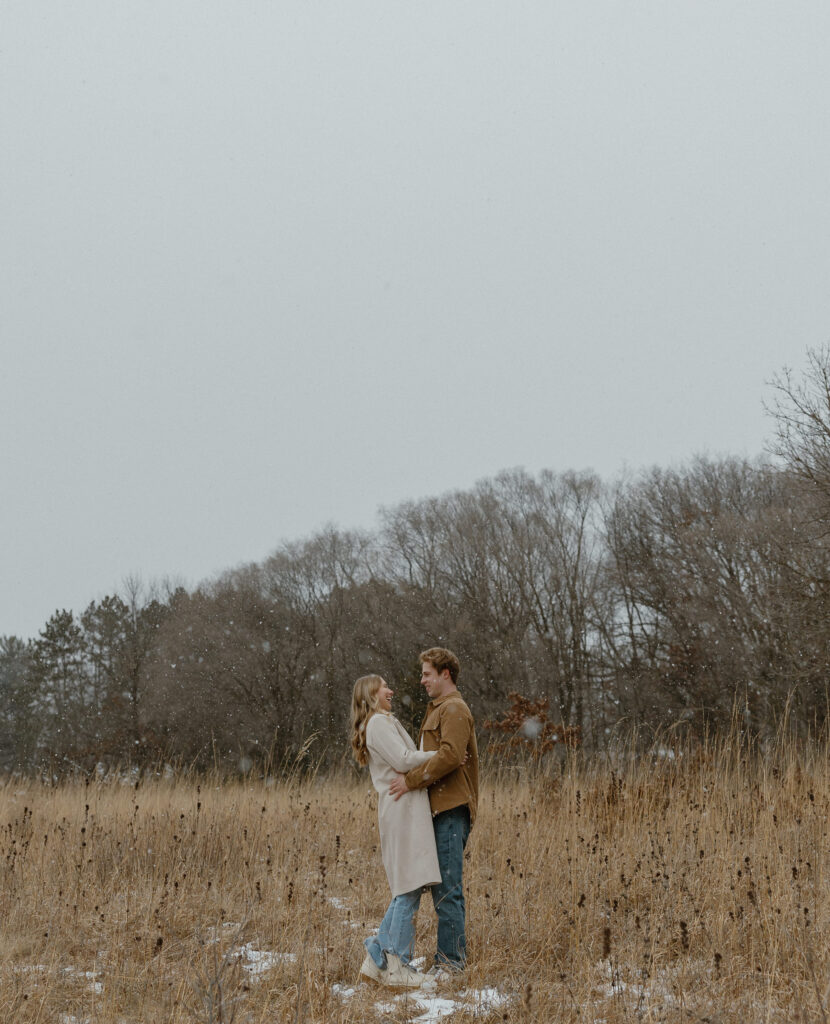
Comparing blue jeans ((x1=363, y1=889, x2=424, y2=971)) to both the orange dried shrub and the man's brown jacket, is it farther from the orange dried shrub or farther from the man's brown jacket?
the orange dried shrub

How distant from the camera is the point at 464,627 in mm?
31969

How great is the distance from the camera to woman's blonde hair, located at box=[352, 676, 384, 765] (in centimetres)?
494

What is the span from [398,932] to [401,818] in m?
0.55

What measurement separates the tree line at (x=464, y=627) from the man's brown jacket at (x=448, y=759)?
18031 mm

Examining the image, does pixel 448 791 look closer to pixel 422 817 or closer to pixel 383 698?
pixel 422 817

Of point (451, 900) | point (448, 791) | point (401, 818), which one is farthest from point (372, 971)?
point (448, 791)

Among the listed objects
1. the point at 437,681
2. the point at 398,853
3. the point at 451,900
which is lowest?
the point at 451,900

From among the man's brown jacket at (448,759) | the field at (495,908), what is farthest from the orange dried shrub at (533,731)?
the man's brown jacket at (448,759)

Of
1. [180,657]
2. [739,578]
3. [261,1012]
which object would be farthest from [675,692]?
[261,1012]

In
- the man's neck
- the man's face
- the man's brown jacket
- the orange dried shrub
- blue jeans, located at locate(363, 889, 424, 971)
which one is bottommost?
blue jeans, located at locate(363, 889, 424, 971)

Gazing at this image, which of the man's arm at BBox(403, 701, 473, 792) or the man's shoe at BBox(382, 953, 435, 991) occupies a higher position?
the man's arm at BBox(403, 701, 473, 792)

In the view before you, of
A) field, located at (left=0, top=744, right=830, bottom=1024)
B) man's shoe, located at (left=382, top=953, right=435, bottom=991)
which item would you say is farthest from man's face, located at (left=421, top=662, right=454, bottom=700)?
man's shoe, located at (left=382, top=953, right=435, bottom=991)

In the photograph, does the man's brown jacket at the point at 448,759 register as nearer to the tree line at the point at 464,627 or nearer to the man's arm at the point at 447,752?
the man's arm at the point at 447,752

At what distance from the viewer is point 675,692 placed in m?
27.8
